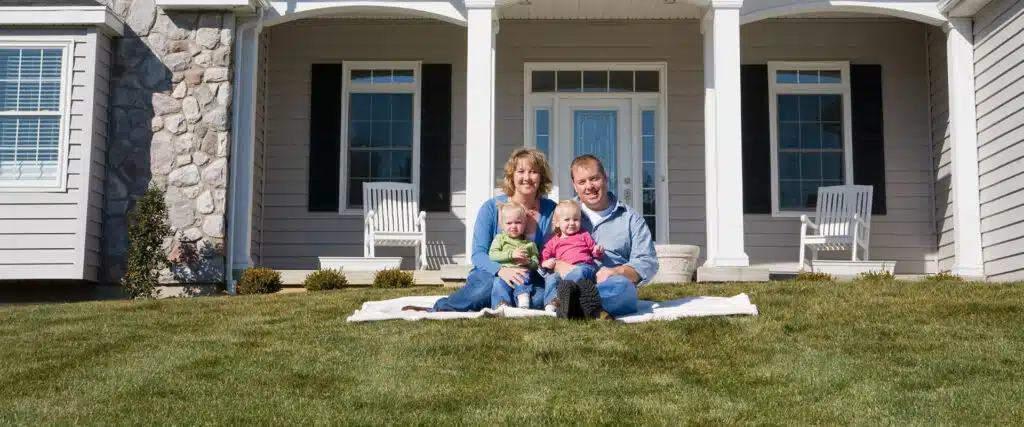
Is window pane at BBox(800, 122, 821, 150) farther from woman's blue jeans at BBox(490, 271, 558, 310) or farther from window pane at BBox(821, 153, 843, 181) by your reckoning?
woman's blue jeans at BBox(490, 271, 558, 310)

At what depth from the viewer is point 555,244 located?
652 centimetres

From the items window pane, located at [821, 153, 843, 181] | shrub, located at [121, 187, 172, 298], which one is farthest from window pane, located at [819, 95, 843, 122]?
shrub, located at [121, 187, 172, 298]

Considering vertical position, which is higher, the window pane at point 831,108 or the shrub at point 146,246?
the window pane at point 831,108

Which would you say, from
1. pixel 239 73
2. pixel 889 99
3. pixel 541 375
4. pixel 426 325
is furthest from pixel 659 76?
pixel 541 375

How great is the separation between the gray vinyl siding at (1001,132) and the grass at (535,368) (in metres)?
3.13

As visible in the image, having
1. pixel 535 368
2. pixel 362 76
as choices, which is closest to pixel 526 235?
pixel 535 368

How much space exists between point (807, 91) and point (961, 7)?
188 cm

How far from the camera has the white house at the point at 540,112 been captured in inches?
408

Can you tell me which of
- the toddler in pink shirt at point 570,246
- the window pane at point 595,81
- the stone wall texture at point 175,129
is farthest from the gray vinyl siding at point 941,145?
the stone wall texture at point 175,129

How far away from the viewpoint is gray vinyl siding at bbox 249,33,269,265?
11.3 meters

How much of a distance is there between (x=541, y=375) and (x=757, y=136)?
7190 millimetres

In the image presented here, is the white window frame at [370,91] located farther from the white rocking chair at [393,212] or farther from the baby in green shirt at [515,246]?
the baby in green shirt at [515,246]

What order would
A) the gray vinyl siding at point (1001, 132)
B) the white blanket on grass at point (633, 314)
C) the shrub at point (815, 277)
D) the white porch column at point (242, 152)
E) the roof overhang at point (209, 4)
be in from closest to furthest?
the white blanket on grass at point (633, 314) < the gray vinyl siding at point (1001, 132) < the shrub at point (815, 277) < the roof overhang at point (209, 4) < the white porch column at point (242, 152)

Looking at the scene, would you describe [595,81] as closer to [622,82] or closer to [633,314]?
[622,82]
